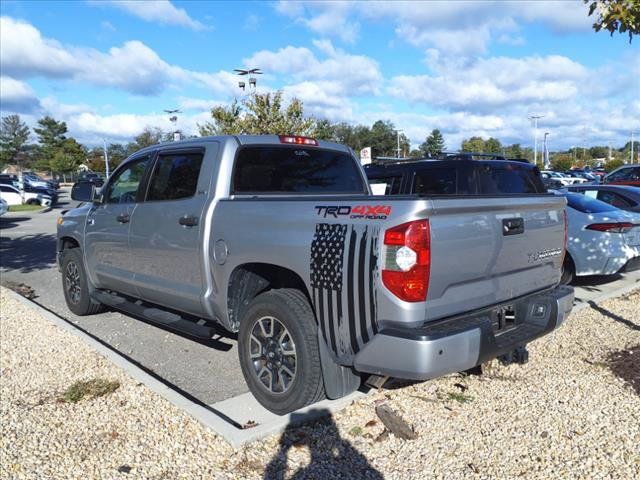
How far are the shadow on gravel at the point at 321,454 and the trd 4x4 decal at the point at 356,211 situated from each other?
1.40 meters

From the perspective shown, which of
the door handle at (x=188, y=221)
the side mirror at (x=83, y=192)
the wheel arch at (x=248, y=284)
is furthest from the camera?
the side mirror at (x=83, y=192)

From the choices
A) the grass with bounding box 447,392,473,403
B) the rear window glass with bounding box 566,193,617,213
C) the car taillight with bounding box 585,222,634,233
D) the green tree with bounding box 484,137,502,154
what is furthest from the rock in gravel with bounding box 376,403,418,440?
the green tree with bounding box 484,137,502,154

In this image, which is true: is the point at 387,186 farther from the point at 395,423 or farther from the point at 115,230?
the point at 395,423

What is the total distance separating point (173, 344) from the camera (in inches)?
234

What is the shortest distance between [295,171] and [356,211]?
65.8 inches

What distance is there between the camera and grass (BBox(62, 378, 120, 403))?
4.42m

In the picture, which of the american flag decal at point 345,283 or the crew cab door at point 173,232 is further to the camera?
the crew cab door at point 173,232

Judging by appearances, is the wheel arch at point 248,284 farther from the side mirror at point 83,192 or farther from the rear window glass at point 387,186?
the rear window glass at point 387,186

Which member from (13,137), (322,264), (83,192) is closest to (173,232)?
(322,264)

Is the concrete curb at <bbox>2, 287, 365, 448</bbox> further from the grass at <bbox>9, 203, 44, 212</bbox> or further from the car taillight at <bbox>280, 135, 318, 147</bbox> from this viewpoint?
the grass at <bbox>9, 203, 44, 212</bbox>

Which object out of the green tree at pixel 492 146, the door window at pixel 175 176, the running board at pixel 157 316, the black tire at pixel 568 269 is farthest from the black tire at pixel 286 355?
Answer: the green tree at pixel 492 146

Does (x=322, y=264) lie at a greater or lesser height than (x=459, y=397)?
greater

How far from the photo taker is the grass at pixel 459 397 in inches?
168

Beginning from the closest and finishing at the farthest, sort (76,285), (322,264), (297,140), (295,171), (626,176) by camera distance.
Answer: (322,264) < (295,171) < (297,140) < (76,285) < (626,176)
